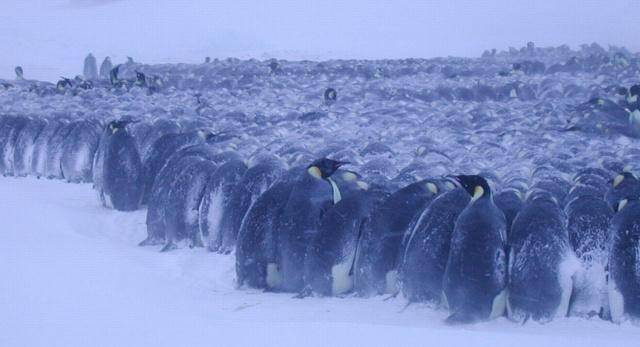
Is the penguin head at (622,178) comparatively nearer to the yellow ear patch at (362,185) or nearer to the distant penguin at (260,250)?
the yellow ear patch at (362,185)

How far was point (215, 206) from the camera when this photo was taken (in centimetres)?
612

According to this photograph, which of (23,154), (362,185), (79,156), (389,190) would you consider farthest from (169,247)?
(23,154)

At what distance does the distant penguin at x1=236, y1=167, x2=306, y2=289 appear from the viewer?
5227mm

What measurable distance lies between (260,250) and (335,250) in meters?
0.58

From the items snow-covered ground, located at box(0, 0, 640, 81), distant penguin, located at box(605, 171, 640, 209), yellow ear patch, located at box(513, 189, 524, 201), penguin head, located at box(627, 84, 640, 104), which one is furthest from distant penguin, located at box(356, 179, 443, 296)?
snow-covered ground, located at box(0, 0, 640, 81)

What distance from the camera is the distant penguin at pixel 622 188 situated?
16.0ft

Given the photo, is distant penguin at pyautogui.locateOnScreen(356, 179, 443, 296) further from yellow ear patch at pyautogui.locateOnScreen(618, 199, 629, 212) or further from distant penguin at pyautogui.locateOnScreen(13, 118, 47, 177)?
distant penguin at pyautogui.locateOnScreen(13, 118, 47, 177)

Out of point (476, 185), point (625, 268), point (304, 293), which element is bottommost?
point (304, 293)

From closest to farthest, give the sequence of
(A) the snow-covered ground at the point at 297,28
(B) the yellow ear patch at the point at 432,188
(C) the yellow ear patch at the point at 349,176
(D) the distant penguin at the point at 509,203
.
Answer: (D) the distant penguin at the point at 509,203 → (B) the yellow ear patch at the point at 432,188 → (C) the yellow ear patch at the point at 349,176 → (A) the snow-covered ground at the point at 297,28

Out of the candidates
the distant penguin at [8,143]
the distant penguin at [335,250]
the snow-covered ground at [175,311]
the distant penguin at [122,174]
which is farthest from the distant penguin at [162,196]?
the distant penguin at [8,143]

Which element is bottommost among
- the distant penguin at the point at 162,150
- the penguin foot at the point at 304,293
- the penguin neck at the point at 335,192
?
the penguin foot at the point at 304,293

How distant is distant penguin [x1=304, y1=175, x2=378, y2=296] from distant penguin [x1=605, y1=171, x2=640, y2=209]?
1546 millimetres

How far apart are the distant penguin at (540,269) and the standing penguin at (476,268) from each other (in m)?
0.08

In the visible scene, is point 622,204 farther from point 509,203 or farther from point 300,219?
point 300,219
